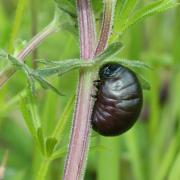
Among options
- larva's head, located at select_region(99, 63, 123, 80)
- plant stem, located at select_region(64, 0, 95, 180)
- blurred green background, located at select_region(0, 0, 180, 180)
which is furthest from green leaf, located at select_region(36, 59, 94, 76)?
blurred green background, located at select_region(0, 0, 180, 180)

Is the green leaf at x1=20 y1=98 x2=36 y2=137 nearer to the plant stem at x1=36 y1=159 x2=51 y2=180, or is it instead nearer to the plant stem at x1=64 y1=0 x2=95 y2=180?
the plant stem at x1=36 y1=159 x2=51 y2=180

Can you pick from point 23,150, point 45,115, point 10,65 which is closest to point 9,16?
point 23,150

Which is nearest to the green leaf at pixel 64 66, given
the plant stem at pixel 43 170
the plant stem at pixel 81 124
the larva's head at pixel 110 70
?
the plant stem at pixel 81 124

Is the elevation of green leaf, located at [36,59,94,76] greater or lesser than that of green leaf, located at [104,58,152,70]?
lesser

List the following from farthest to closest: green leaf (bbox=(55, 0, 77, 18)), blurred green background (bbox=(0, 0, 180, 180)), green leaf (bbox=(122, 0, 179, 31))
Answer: blurred green background (bbox=(0, 0, 180, 180)) → green leaf (bbox=(55, 0, 77, 18)) → green leaf (bbox=(122, 0, 179, 31))

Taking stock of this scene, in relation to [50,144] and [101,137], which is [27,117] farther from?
[101,137]

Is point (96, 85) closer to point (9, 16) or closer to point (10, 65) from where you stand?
point (10, 65)
